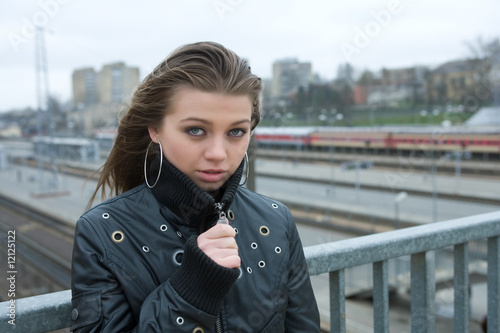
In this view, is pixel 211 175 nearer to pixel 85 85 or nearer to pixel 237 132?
pixel 237 132

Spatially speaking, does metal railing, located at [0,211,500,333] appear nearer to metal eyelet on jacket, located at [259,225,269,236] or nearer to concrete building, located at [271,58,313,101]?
metal eyelet on jacket, located at [259,225,269,236]

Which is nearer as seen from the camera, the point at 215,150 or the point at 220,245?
the point at 220,245

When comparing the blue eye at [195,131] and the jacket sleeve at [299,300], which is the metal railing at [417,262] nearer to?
the jacket sleeve at [299,300]

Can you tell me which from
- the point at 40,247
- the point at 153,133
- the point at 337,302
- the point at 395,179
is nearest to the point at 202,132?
the point at 153,133

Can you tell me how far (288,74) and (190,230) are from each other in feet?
18.4

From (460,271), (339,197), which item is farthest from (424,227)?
(339,197)

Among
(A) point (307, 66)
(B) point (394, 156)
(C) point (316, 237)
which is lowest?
(C) point (316, 237)

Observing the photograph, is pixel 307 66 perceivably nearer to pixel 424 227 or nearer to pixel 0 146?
pixel 0 146

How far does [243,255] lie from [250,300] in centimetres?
9

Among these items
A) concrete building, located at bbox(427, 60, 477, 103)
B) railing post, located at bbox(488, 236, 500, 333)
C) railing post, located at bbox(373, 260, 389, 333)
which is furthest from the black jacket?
concrete building, located at bbox(427, 60, 477, 103)

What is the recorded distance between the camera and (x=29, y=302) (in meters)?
0.88

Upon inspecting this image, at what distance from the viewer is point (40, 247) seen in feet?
21.6

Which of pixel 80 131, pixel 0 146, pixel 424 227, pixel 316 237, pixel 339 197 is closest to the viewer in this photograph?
pixel 424 227

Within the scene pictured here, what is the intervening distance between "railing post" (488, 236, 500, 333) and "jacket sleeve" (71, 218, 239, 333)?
112 centimetres
